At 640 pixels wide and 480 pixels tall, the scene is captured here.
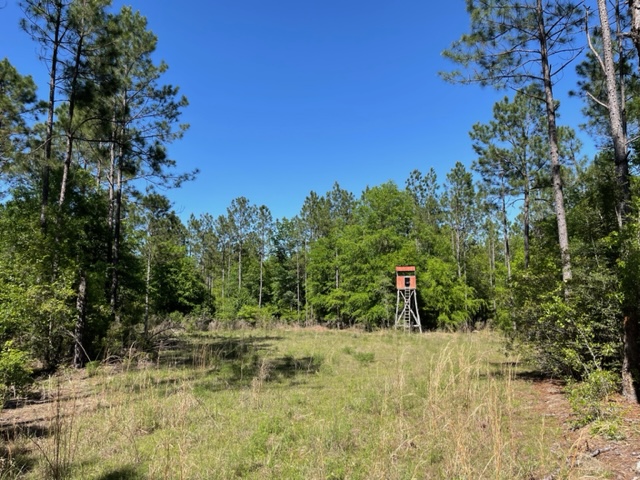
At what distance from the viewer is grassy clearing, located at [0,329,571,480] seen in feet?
9.03

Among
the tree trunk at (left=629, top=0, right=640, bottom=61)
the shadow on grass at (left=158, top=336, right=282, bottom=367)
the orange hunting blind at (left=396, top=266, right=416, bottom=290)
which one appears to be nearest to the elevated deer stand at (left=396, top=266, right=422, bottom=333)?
the orange hunting blind at (left=396, top=266, right=416, bottom=290)

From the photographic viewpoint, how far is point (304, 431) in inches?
163

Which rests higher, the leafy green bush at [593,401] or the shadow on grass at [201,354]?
the leafy green bush at [593,401]

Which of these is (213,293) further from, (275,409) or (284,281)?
(275,409)

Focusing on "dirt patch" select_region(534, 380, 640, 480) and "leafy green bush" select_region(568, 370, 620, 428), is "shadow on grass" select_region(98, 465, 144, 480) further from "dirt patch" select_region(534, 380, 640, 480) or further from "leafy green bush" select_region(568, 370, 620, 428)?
"leafy green bush" select_region(568, 370, 620, 428)

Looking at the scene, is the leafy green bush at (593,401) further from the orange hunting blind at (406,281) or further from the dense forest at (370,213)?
the orange hunting blind at (406,281)

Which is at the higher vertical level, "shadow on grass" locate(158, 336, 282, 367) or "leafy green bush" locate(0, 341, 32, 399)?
"leafy green bush" locate(0, 341, 32, 399)

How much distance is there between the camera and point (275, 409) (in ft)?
16.5

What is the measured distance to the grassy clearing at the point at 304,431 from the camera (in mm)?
2752

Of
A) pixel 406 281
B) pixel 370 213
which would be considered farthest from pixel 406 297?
pixel 370 213

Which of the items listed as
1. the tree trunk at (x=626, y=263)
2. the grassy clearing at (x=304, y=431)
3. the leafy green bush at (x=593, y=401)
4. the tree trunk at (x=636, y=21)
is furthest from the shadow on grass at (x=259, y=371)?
the tree trunk at (x=636, y=21)

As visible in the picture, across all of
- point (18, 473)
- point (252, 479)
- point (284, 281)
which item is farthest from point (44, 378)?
point (284, 281)

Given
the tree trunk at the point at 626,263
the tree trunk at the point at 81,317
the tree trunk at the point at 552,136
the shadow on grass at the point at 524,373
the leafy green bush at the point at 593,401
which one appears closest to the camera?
the leafy green bush at the point at 593,401

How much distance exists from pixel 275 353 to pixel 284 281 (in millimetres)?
24897
